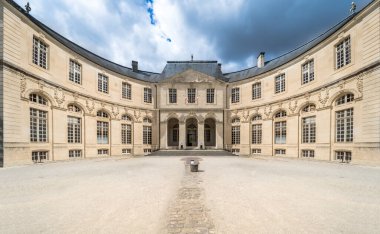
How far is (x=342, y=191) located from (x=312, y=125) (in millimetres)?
13314

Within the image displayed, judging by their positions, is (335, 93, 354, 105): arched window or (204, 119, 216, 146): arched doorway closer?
(335, 93, 354, 105): arched window

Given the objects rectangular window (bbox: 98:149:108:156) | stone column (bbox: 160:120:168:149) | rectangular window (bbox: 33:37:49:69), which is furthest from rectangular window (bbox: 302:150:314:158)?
rectangular window (bbox: 33:37:49:69)

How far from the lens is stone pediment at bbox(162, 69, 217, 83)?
1027 inches

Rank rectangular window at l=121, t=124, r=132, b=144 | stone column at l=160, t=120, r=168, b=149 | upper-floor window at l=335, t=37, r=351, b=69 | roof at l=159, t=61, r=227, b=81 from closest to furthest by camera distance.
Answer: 1. upper-floor window at l=335, t=37, r=351, b=69
2. rectangular window at l=121, t=124, r=132, b=144
3. stone column at l=160, t=120, r=168, b=149
4. roof at l=159, t=61, r=227, b=81

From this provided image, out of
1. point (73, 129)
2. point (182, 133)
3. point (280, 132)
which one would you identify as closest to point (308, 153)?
point (280, 132)

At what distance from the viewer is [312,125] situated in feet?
56.7

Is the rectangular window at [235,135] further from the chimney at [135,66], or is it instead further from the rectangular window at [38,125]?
the rectangular window at [38,125]

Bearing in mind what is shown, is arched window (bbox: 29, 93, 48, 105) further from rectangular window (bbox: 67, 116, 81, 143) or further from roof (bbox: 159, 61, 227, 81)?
roof (bbox: 159, 61, 227, 81)

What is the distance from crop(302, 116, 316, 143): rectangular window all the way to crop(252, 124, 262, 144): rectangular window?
17.9 ft

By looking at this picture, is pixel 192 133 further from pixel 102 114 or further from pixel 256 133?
pixel 102 114

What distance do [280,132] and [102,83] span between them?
71.9ft

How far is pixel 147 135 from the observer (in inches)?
991

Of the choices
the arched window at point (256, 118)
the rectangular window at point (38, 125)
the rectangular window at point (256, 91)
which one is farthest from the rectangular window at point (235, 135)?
the rectangular window at point (38, 125)

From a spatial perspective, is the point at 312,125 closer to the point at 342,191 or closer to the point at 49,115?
the point at 342,191
